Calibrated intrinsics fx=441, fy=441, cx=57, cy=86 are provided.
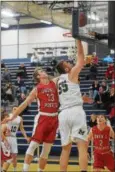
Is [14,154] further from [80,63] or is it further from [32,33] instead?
[32,33]

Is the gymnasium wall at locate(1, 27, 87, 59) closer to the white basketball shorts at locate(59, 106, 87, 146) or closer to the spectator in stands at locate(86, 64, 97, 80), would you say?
the spectator in stands at locate(86, 64, 97, 80)

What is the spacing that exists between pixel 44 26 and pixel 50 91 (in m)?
25.9

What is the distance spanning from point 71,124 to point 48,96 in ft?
3.04

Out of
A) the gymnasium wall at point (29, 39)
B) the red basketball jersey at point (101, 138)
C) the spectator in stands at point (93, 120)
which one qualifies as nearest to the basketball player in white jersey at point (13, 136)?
the red basketball jersey at point (101, 138)

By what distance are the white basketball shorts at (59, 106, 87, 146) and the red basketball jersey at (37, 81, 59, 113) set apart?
74 centimetres

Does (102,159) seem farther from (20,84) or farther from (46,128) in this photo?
(20,84)

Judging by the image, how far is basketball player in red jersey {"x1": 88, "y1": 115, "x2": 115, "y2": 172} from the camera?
8695mm

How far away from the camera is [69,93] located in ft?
21.3

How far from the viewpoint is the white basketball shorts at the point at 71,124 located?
6454mm

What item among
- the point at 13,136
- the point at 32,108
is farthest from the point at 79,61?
the point at 32,108

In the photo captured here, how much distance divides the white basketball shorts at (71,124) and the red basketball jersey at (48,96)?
29.0 inches

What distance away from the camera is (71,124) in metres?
6.52

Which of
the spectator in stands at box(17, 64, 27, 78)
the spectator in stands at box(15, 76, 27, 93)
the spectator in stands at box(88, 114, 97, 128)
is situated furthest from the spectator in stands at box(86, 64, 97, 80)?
the spectator in stands at box(88, 114, 97, 128)

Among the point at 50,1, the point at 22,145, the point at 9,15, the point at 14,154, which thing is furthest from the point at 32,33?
the point at 14,154
